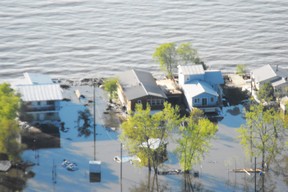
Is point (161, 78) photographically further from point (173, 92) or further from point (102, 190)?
point (102, 190)

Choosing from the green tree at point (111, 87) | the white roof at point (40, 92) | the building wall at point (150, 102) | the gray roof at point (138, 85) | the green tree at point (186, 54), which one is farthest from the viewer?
the green tree at point (186, 54)

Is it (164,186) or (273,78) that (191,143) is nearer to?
(164,186)

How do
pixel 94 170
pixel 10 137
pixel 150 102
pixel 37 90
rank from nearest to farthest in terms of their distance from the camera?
pixel 10 137 < pixel 94 170 < pixel 37 90 < pixel 150 102

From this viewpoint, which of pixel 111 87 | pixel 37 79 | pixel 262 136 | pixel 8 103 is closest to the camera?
pixel 262 136

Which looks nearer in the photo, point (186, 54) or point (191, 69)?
point (191, 69)

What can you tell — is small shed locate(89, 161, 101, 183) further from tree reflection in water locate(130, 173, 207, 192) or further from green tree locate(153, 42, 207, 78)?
green tree locate(153, 42, 207, 78)

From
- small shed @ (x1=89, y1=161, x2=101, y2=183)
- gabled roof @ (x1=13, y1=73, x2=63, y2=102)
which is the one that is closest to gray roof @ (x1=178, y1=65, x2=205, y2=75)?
gabled roof @ (x1=13, y1=73, x2=63, y2=102)

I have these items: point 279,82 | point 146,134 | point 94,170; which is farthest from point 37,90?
point 279,82

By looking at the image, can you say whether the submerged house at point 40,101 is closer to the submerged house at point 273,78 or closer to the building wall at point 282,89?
the submerged house at point 273,78

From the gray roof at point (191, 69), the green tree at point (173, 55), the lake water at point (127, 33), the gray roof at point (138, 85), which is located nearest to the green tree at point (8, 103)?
the gray roof at point (138, 85)
